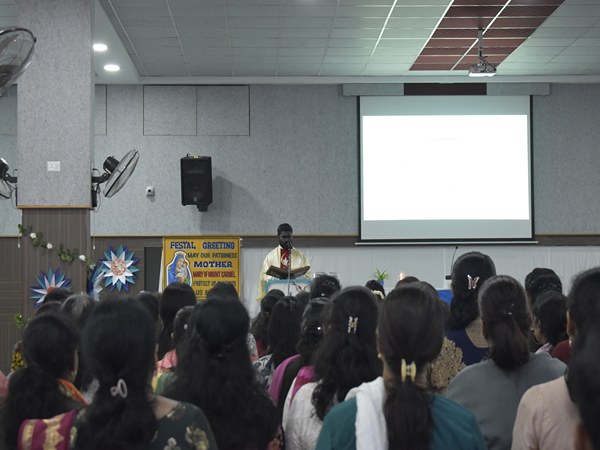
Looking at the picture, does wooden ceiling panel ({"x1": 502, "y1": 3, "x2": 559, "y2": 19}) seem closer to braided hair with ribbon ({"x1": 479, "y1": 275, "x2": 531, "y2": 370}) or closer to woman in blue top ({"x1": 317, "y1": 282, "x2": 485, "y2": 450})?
braided hair with ribbon ({"x1": 479, "y1": 275, "x2": 531, "y2": 370})

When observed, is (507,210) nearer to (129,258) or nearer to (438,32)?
(438,32)

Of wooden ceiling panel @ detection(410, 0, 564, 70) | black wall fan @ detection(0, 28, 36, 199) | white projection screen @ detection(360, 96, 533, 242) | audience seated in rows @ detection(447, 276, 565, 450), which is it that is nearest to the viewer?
audience seated in rows @ detection(447, 276, 565, 450)

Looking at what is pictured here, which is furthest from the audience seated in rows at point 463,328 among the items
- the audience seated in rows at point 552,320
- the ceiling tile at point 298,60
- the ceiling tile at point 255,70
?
the ceiling tile at point 255,70

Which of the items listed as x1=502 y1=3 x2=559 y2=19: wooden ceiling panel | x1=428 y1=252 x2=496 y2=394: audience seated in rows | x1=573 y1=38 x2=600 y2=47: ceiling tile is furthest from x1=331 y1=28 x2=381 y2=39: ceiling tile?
x1=428 y1=252 x2=496 y2=394: audience seated in rows

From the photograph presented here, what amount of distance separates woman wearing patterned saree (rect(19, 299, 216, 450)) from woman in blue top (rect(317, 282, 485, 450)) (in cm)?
33

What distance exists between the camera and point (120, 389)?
1751mm

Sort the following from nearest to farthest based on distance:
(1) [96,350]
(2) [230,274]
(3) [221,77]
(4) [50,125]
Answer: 1. (1) [96,350]
2. (4) [50,125]
3. (2) [230,274]
4. (3) [221,77]

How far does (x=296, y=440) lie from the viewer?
2492mm

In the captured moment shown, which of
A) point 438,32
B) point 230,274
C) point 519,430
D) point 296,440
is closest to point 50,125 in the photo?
point 230,274

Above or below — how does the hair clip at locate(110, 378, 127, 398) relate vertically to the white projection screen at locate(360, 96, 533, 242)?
below

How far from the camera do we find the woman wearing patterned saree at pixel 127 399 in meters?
1.75

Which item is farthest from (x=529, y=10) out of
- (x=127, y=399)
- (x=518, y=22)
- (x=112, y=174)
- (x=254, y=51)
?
(x=127, y=399)

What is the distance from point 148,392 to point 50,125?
231 inches

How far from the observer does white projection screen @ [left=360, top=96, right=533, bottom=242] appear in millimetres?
10859
